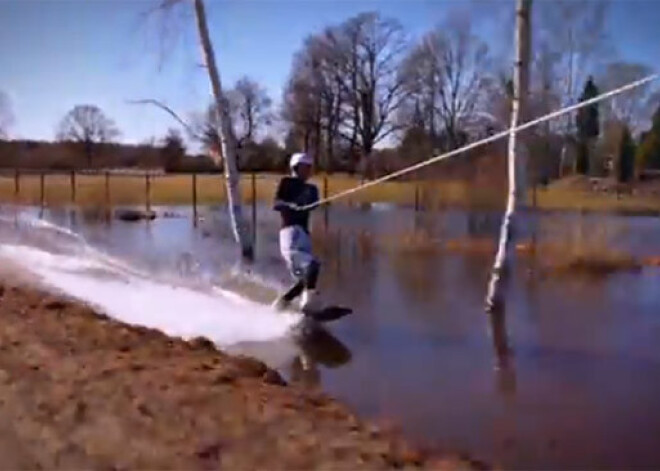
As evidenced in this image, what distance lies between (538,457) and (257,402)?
182cm

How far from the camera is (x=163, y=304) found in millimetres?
10625

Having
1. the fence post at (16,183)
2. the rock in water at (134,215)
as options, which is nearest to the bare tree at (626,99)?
the rock in water at (134,215)

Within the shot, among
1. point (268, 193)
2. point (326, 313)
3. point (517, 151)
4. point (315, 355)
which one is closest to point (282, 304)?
point (326, 313)

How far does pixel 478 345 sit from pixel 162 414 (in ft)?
14.3

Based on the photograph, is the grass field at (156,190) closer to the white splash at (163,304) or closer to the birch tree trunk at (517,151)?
the white splash at (163,304)

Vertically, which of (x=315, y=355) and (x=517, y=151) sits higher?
(x=517, y=151)

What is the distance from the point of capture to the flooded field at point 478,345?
589 cm

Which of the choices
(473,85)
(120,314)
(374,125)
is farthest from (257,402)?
(374,125)

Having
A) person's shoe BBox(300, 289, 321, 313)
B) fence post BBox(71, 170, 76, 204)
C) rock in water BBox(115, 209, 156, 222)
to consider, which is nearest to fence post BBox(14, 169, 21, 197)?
fence post BBox(71, 170, 76, 204)

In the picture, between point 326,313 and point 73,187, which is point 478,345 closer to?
point 326,313

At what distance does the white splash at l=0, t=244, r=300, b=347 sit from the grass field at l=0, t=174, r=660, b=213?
13.1 metres

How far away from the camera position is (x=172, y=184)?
149 ft

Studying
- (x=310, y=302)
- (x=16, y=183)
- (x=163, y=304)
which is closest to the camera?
(x=310, y=302)

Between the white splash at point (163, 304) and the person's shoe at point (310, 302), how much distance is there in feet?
0.66
